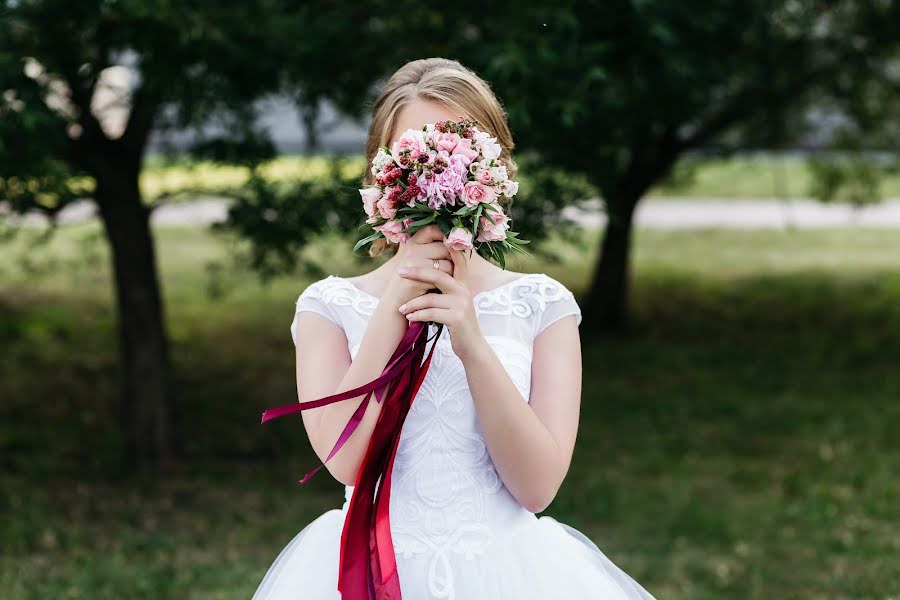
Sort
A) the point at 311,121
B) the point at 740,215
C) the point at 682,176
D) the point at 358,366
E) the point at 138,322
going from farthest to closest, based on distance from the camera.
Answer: the point at 740,215
the point at 682,176
the point at 138,322
the point at 311,121
the point at 358,366

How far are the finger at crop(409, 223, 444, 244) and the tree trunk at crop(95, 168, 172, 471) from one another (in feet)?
18.2

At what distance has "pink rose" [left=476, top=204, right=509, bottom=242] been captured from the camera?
6.56ft

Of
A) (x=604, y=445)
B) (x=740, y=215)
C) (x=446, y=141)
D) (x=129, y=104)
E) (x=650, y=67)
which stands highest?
(x=650, y=67)

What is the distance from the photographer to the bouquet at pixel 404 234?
1.97 m

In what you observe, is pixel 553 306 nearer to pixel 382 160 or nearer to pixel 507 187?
pixel 507 187

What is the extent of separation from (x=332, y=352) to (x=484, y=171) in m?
0.56

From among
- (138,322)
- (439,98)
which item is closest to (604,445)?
(138,322)

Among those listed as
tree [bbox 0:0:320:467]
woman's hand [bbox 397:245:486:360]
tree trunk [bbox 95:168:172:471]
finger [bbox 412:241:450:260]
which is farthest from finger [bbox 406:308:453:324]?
tree trunk [bbox 95:168:172:471]

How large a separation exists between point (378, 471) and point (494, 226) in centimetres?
55

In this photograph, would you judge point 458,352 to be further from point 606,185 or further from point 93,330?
point 93,330

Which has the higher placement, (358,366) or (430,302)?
(430,302)

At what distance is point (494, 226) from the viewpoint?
2012 mm

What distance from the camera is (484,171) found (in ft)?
6.51

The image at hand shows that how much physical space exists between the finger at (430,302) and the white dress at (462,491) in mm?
279
